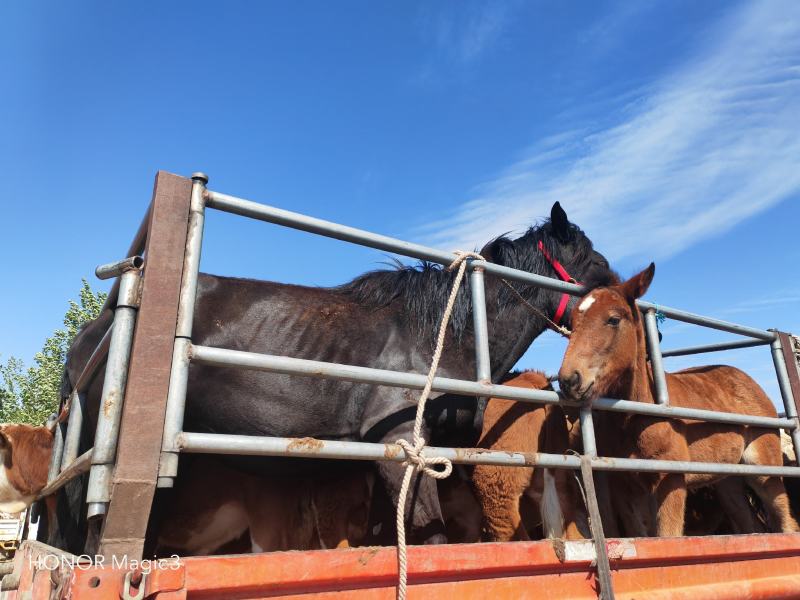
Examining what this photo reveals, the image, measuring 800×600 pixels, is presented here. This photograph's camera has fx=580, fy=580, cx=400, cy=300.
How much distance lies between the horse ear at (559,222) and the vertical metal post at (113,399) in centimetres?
277

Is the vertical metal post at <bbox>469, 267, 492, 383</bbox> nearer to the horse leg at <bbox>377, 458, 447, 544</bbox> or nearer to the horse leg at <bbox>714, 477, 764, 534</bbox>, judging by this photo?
the horse leg at <bbox>377, 458, 447, 544</bbox>

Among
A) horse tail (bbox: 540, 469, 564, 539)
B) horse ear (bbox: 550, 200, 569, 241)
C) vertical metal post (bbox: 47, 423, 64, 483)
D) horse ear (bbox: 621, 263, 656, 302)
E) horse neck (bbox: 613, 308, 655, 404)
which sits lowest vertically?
horse tail (bbox: 540, 469, 564, 539)

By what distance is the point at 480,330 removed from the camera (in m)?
2.40

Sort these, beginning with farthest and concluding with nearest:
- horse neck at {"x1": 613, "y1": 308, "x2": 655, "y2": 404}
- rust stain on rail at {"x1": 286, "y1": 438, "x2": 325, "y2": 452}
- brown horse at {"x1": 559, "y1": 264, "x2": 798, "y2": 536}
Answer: horse neck at {"x1": 613, "y1": 308, "x2": 655, "y2": 404} → brown horse at {"x1": 559, "y1": 264, "x2": 798, "y2": 536} → rust stain on rail at {"x1": 286, "y1": 438, "x2": 325, "y2": 452}

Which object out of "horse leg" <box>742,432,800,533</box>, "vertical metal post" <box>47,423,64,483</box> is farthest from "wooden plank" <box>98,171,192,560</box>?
"horse leg" <box>742,432,800,533</box>

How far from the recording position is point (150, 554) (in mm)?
2533

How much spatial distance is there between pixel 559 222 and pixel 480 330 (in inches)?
67.7

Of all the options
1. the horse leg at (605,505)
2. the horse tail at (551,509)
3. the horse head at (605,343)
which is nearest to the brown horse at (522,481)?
the horse tail at (551,509)

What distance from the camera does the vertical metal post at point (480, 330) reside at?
231cm

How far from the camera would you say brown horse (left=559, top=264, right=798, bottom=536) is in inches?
120

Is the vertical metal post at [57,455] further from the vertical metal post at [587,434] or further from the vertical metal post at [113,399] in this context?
the vertical metal post at [587,434]

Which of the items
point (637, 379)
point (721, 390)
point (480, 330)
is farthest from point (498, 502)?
point (721, 390)

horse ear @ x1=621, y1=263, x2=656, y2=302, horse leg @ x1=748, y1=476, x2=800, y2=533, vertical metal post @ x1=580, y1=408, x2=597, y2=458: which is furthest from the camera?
horse leg @ x1=748, y1=476, x2=800, y2=533

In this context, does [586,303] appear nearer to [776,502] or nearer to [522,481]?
[522,481]
